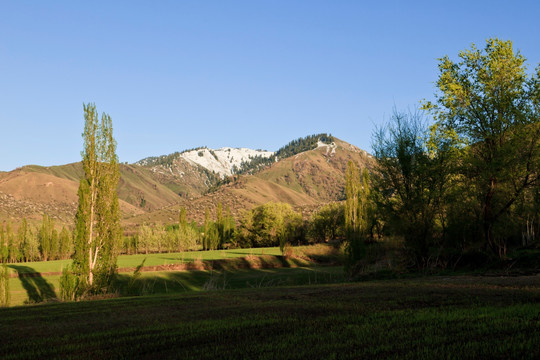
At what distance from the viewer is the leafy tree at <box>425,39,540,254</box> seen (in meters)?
22.0

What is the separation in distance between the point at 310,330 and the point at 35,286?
41717 mm

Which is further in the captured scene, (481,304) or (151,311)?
(151,311)

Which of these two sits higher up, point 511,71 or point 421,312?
point 511,71

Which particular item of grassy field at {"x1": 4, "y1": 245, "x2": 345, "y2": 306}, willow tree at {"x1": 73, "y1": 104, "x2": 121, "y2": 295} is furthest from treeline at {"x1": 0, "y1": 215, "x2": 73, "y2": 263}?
willow tree at {"x1": 73, "y1": 104, "x2": 121, "y2": 295}

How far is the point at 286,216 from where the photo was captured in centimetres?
9538

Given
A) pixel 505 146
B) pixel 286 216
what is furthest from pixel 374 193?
pixel 286 216

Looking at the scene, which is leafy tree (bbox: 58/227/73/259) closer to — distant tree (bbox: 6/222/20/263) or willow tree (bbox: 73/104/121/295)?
distant tree (bbox: 6/222/20/263)

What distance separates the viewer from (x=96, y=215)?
25.3 metres

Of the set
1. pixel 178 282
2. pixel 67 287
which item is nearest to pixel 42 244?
pixel 178 282

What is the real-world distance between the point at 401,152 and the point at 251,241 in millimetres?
75202

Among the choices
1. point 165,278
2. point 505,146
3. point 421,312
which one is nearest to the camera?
Answer: point 421,312

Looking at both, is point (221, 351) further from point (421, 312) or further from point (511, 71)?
point (511, 71)

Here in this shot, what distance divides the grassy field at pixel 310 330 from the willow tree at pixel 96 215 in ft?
40.6

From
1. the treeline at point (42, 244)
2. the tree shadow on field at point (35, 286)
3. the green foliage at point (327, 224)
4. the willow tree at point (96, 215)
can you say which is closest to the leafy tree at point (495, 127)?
the willow tree at point (96, 215)
